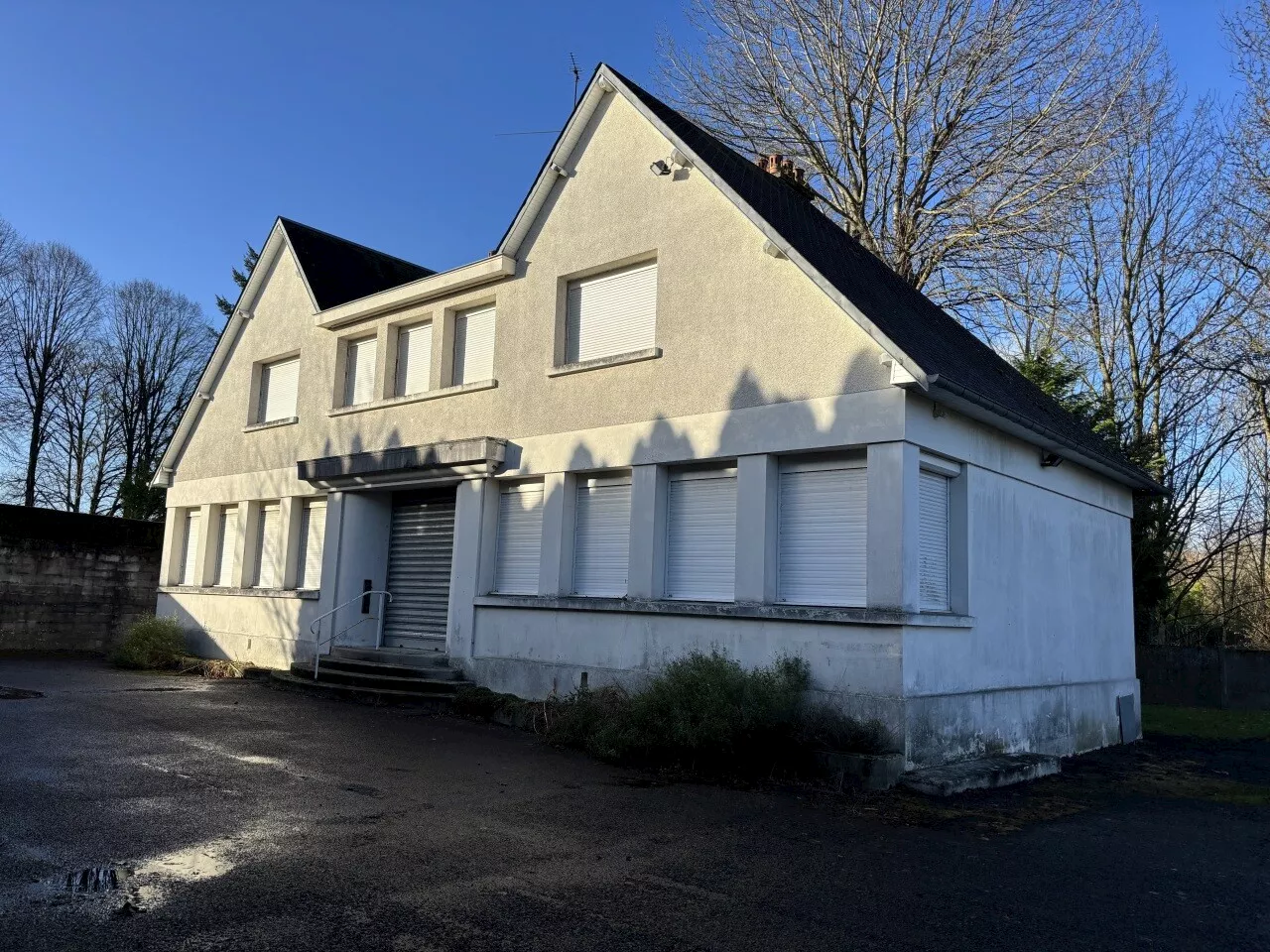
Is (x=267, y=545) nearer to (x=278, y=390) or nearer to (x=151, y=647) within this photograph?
(x=151, y=647)

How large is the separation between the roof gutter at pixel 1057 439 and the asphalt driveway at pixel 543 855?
3.80 meters

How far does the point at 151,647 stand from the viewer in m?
17.0

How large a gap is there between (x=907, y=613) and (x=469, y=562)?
6440mm

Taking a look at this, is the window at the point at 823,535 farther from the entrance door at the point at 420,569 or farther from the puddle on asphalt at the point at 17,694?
the puddle on asphalt at the point at 17,694

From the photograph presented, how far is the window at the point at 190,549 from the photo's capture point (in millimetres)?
19812

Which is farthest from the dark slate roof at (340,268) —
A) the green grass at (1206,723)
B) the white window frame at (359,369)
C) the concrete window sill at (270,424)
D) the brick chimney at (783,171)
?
the green grass at (1206,723)

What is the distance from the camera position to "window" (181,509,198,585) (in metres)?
19.8

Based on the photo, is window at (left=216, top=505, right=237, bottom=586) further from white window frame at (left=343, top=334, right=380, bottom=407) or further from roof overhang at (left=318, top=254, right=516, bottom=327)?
roof overhang at (left=318, top=254, right=516, bottom=327)

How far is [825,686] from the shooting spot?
386 inches

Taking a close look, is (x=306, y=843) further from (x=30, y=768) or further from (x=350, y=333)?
(x=350, y=333)

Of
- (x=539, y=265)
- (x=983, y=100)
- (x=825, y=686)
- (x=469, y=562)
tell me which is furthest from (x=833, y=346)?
(x=983, y=100)

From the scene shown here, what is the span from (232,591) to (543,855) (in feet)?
43.8

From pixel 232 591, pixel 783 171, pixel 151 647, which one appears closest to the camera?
pixel 783 171

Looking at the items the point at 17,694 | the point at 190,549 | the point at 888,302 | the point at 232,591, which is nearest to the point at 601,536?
the point at 888,302
